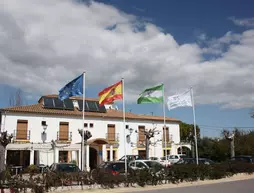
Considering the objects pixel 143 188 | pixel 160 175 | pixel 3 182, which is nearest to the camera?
pixel 3 182

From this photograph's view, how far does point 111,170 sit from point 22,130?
14365 millimetres

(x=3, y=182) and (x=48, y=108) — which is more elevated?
(x=48, y=108)

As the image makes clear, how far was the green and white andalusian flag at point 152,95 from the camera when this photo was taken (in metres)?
20.3

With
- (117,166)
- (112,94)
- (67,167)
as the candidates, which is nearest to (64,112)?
(67,167)

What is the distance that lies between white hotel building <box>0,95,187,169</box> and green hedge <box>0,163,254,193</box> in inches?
392

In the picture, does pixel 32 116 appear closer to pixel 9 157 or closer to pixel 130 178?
pixel 9 157

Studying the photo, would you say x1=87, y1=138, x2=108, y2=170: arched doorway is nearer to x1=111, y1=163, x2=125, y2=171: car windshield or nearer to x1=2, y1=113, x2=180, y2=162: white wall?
x1=2, y1=113, x2=180, y2=162: white wall

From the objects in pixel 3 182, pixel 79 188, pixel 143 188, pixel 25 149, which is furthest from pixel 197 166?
pixel 25 149

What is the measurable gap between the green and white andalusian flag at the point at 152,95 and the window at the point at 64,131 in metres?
12.9

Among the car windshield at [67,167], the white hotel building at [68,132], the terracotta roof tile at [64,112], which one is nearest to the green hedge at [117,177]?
the car windshield at [67,167]

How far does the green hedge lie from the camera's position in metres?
12.9

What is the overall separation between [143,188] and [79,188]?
329 cm

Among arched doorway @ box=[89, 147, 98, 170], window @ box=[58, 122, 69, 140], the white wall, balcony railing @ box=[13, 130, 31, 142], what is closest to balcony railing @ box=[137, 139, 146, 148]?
the white wall

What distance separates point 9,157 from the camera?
90.3 feet
